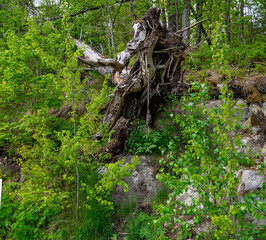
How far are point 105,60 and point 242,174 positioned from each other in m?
3.86

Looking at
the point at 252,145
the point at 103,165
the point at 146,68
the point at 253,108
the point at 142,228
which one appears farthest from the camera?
the point at 146,68

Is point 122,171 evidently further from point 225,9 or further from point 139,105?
point 225,9

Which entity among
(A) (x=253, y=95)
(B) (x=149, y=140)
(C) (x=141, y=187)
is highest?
(A) (x=253, y=95)

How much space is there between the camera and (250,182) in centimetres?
304

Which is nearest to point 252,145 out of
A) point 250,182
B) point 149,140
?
point 250,182

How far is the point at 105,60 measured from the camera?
500cm

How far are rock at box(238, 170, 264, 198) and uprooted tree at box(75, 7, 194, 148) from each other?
264 cm

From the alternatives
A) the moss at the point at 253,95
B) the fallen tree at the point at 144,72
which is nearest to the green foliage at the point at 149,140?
the fallen tree at the point at 144,72

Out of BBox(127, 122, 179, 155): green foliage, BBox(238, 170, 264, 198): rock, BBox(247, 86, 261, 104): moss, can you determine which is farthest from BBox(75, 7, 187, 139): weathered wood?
BBox(238, 170, 264, 198): rock

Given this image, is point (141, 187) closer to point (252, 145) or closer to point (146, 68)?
point (252, 145)

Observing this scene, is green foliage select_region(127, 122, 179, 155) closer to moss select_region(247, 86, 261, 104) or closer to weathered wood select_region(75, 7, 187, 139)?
weathered wood select_region(75, 7, 187, 139)

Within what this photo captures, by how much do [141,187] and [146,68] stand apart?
2880mm

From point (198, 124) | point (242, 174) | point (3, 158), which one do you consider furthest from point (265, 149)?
point (3, 158)

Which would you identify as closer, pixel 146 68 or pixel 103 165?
pixel 103 165
